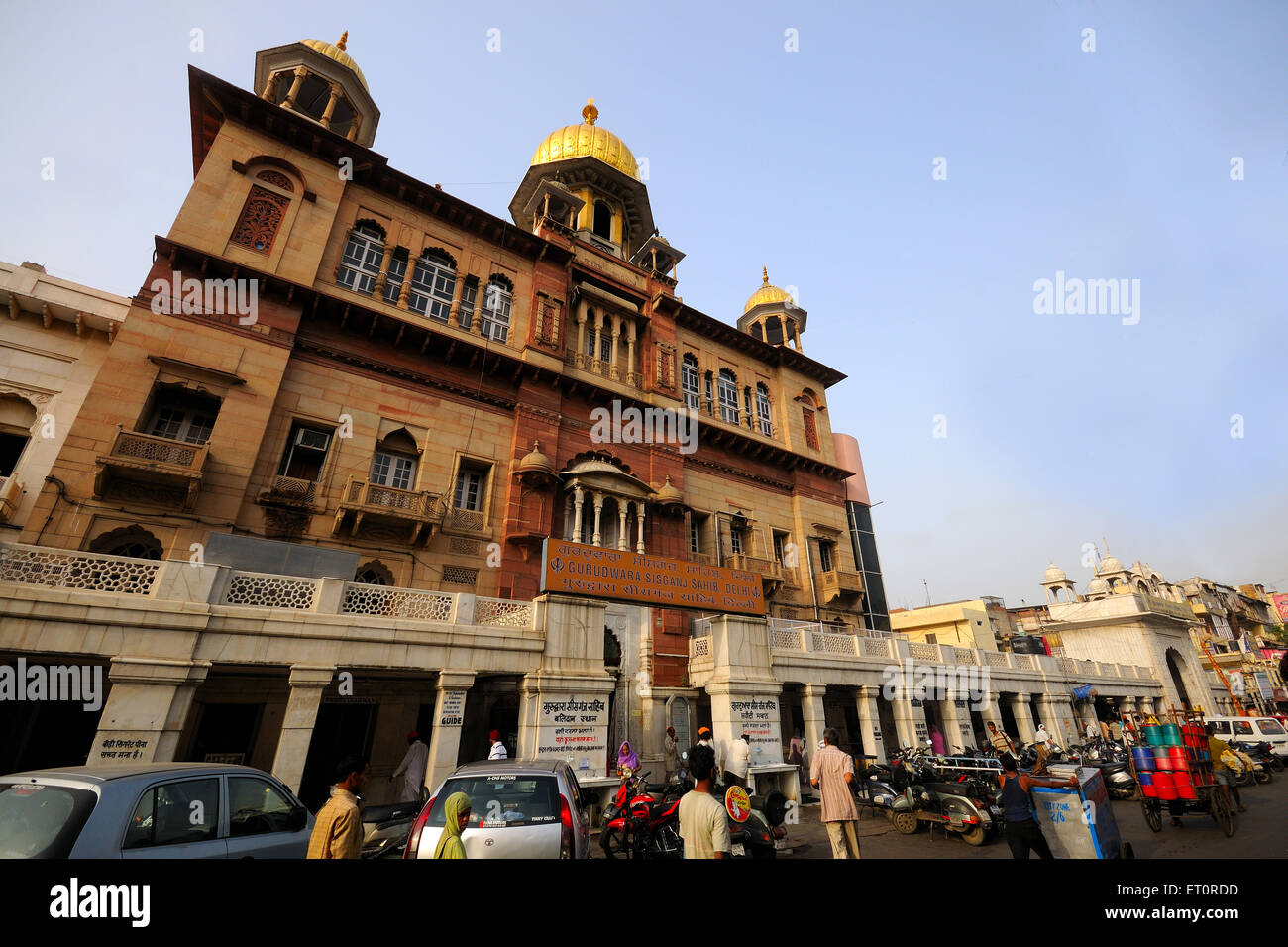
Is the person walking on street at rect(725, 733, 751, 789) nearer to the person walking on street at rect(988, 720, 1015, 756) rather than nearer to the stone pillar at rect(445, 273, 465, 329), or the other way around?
the person walking on street at rect(988, 720, 1015, 756)

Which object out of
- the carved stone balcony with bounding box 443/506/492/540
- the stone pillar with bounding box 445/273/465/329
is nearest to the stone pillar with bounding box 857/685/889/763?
the carved stone balcony with bounding box 443/506/492/540

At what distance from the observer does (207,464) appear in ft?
40.9

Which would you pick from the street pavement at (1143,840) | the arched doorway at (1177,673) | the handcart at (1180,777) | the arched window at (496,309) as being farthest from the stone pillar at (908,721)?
the arched doorway at (1177,673)

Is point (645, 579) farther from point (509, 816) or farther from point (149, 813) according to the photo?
point (149, 813)

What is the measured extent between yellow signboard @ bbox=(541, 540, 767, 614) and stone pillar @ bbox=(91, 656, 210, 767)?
19.9 feet

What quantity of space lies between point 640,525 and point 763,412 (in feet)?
34.8

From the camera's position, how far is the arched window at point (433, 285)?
17.7 meters

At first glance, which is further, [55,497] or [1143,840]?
[55,497]

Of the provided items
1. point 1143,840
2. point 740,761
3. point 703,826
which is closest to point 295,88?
point 740,761

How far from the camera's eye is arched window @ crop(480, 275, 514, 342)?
61.1ft

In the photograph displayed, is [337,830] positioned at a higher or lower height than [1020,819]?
higher

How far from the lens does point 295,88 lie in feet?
61.0
